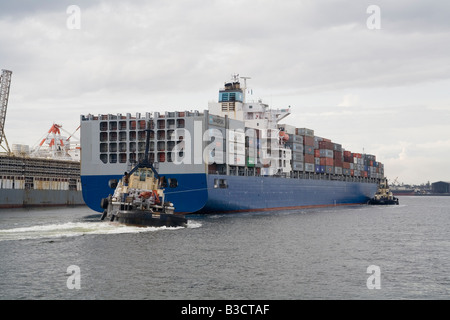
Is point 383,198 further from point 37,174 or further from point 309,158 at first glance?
point 37,174

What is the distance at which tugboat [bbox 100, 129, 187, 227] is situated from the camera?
4462 centimetres

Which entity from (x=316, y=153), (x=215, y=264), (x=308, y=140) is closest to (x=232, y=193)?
(x=308, y=140)

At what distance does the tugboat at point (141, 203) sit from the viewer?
44625mm

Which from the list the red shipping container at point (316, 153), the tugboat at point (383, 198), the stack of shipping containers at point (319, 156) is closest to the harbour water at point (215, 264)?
the stack of shipping containers at point (319, 156)

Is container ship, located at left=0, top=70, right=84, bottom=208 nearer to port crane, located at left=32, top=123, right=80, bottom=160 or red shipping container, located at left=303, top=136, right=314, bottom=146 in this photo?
port crane, located at left=32, top=123, right=80, bottom=160

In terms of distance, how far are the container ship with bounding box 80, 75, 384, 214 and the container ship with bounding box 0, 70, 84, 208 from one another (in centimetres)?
3411

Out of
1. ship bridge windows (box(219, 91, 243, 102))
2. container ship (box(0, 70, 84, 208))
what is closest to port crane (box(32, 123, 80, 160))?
container ship (box(0, 70, 84, 208))

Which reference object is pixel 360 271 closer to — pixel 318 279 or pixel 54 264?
pixel 318 279

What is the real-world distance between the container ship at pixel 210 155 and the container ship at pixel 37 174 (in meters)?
34.1

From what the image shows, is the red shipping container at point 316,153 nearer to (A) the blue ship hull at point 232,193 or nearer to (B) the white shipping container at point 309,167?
(B) the white shipping container at point 309,167
